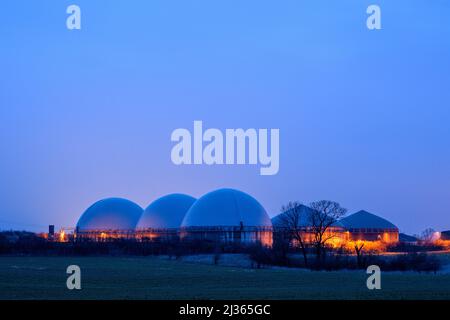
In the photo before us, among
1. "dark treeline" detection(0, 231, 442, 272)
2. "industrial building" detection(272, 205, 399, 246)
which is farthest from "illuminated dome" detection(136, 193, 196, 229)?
"dark treeline" detection(0, 231, 442, 272)

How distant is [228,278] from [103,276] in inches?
257

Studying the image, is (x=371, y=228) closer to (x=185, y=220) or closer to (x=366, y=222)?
(x=366, y=222)

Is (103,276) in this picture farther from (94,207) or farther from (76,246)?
(94,207)

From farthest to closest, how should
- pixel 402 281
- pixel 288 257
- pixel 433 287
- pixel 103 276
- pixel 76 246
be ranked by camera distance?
pixel 76 246
pixel 288 257
pixel 103 276
pixel 402 281
pixel 433 287

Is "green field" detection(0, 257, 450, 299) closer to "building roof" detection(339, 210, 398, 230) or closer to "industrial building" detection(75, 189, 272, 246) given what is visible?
"industrial building" detection(75, 189, 272, 246)

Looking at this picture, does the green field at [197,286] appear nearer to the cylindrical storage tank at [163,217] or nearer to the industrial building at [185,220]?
the industrial building at [185,220]

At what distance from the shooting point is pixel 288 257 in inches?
2566

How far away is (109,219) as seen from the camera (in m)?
113

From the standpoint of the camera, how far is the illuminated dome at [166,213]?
343 feet

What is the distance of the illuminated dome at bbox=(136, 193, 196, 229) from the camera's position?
104m

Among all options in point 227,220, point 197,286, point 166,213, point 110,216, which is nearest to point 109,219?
point 110,216

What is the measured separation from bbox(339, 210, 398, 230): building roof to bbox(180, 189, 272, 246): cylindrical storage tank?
21523mm
